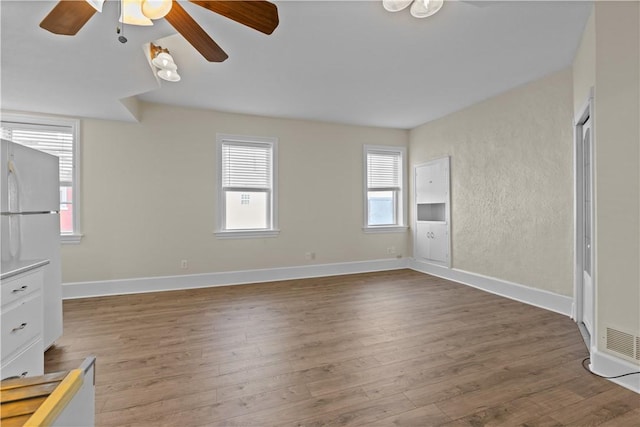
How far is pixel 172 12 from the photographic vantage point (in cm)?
160

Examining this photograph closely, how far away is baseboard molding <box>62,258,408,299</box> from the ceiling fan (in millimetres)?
3516

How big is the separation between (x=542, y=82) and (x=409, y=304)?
3115 mm

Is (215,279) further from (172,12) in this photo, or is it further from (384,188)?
(172,12)

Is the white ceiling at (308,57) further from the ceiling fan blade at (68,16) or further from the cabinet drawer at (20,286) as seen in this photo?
the cabinet drawer at (20,286)

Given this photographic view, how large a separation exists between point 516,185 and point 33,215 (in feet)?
16.7

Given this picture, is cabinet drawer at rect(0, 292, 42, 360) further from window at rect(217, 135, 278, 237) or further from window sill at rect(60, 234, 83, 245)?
window at rect(217, 135, 278, 237)

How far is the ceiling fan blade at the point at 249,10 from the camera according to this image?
1515 mm

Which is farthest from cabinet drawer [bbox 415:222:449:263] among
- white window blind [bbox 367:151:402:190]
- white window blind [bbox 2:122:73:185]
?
white window blind [bbox 2:122:73:185]

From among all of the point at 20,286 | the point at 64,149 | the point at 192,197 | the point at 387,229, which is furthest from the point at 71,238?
the point at 387,229

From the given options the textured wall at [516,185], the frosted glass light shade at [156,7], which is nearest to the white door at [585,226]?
the textured wall at [516,185]

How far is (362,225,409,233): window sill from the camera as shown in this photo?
566cm

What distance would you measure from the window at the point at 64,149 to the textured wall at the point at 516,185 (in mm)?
5553

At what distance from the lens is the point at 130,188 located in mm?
4336

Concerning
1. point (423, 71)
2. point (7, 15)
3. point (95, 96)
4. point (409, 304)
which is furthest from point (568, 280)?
point (95, 96)
